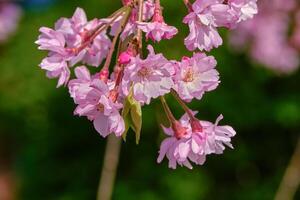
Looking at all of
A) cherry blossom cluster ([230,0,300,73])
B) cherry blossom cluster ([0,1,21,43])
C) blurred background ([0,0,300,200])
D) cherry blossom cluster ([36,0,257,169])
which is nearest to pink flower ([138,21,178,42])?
cherry blossom cluster ([36,0,257,169])

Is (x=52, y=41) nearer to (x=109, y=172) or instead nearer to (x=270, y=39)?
(x=109, y=172)

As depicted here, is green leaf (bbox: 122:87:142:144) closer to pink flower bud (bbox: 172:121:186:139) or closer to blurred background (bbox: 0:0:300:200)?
pink flower bud (bbox: 172:121:186:139)

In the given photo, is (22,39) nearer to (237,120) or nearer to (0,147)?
(237,120)

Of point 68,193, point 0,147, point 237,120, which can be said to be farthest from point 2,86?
point 0,147

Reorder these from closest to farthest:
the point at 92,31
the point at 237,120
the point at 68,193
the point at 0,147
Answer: the point at 92,31
the point at 237,120
the point at 68,193
the point at 0,147

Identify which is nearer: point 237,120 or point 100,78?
point 100,78

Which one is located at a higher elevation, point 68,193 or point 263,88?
point 263,88

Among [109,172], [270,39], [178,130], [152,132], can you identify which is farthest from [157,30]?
[152,132]
